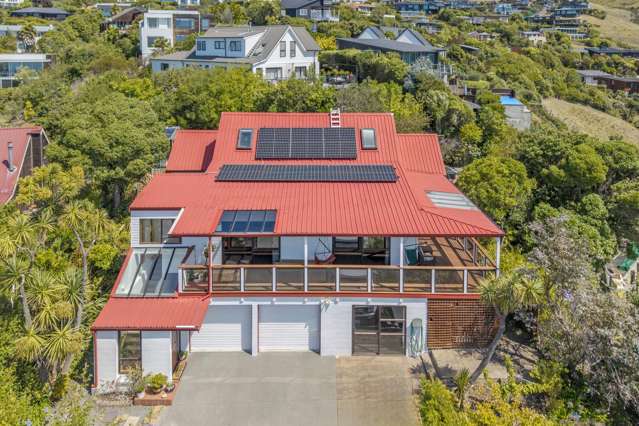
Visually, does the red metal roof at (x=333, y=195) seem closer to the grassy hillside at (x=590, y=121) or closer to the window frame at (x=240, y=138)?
the window frame at (x=240, y=138)

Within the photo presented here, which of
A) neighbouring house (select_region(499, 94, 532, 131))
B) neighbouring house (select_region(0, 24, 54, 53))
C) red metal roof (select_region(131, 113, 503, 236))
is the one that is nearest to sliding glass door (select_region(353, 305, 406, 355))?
red metal roof (select_region(131, 113, 503, 236))

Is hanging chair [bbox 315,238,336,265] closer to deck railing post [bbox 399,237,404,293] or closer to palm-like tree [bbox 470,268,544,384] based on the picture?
deck railing post [bbox 399,237,404,293]

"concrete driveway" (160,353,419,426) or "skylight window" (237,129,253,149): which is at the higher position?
"skylight window" (237,129,253,149)

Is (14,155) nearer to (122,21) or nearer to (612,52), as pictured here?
(122,21)

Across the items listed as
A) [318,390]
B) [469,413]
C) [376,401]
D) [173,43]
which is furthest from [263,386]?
[173,43]

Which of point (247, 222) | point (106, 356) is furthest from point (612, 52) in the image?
point (106, 356)

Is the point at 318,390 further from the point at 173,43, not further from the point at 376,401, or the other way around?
the point at 173,43

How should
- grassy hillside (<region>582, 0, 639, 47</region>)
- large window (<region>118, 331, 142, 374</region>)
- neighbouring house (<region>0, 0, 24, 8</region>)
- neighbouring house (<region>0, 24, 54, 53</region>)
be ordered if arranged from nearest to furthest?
1. large window (<region>118, 331, 142, 374</region>)
2. neighbouring house (<region>0, 24, 54, 53</region>)
3. neighbouring house (<region>0, 0, 24, 8</region>)
4. grassy hillside (<region>582, 0, 639, 47</region>)
